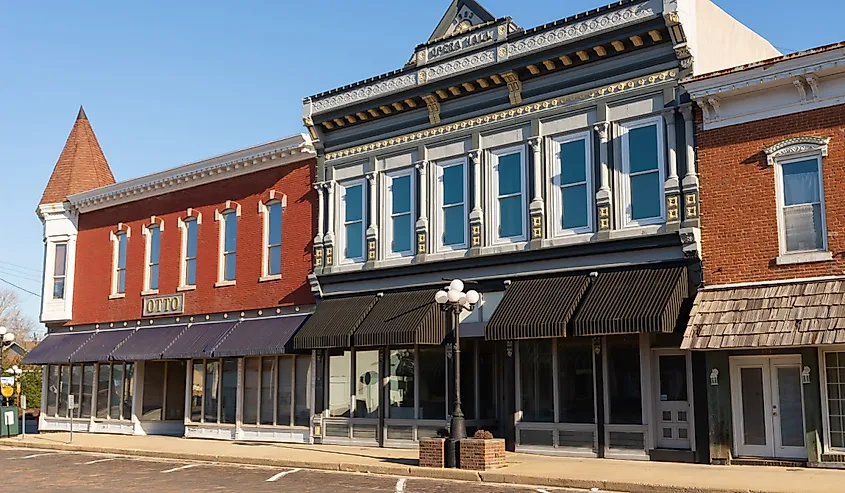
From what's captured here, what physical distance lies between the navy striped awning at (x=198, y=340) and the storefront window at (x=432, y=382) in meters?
7.63

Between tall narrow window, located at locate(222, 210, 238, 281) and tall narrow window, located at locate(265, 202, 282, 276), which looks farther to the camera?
tall narrow window, located at locate(222, 210, 238, 281)

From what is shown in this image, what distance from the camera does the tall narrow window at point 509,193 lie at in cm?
2245

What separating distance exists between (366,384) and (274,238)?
19.8ft

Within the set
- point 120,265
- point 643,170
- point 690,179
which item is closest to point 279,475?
point 643,170

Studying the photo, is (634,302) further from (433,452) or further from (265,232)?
(265,232)

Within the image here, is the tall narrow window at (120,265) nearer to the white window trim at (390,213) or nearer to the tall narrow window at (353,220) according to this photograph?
the tall narrow window at (353,220)

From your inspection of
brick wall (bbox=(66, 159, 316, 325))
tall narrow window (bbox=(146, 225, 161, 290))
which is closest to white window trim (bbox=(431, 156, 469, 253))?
brick wall (bbox=(66, 159, 316, 325))

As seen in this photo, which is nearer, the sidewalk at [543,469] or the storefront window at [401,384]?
the sidewalk at [543,469]

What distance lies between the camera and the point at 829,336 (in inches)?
651

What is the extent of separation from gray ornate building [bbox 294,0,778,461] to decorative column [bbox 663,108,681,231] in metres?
0.03

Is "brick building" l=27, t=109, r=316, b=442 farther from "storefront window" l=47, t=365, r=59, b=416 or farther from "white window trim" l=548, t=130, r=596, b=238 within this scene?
"white window trim" l=548, t=130, r=596, b=238

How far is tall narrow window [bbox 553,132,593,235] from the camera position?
2119cm

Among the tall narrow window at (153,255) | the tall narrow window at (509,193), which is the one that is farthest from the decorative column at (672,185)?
the tall narrow window at (153,255)

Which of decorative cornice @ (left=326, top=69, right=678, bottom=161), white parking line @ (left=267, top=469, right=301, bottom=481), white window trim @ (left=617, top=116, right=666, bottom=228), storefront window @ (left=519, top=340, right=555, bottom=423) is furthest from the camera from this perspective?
storefront window @ (left=519, top=340, right=555, bottom=423)
